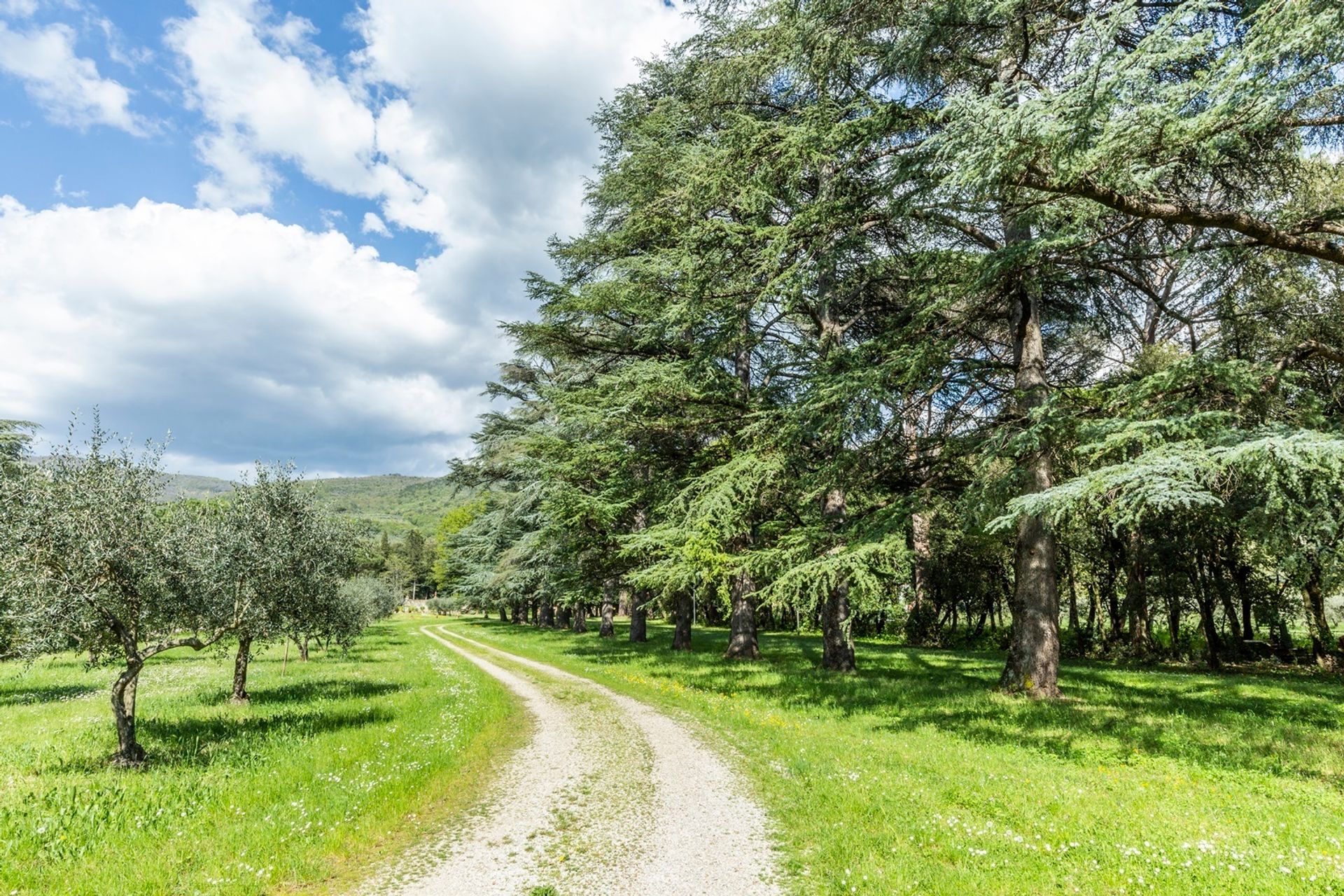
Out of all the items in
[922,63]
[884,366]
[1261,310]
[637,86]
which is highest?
[637,86]

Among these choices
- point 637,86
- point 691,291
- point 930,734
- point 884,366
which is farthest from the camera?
point 637,86

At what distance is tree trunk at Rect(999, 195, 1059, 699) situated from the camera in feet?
39.1

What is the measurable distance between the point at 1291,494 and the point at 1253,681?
12.5 meters

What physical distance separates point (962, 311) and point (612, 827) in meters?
11.3

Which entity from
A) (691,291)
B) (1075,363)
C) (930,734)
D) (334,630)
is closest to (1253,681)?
(1075,363)

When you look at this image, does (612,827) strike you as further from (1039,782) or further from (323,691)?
(323,691)

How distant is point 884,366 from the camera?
35.1 feet

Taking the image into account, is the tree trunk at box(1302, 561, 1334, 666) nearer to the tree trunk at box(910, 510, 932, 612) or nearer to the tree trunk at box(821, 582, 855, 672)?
the tree trunk at box(910, 510, 932, 612)

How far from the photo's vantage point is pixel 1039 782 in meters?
7.31

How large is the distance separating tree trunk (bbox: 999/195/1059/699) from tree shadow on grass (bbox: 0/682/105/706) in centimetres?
2258

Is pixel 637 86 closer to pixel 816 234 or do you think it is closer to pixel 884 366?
pixel 816 234

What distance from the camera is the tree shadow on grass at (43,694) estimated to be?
48.1ft

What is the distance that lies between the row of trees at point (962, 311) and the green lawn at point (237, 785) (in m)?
6.65

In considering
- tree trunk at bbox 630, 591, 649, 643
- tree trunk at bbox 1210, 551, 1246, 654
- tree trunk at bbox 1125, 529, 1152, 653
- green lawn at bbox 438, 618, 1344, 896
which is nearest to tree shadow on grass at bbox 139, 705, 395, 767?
green lawn at bbox 438, 618, 1344, 896
